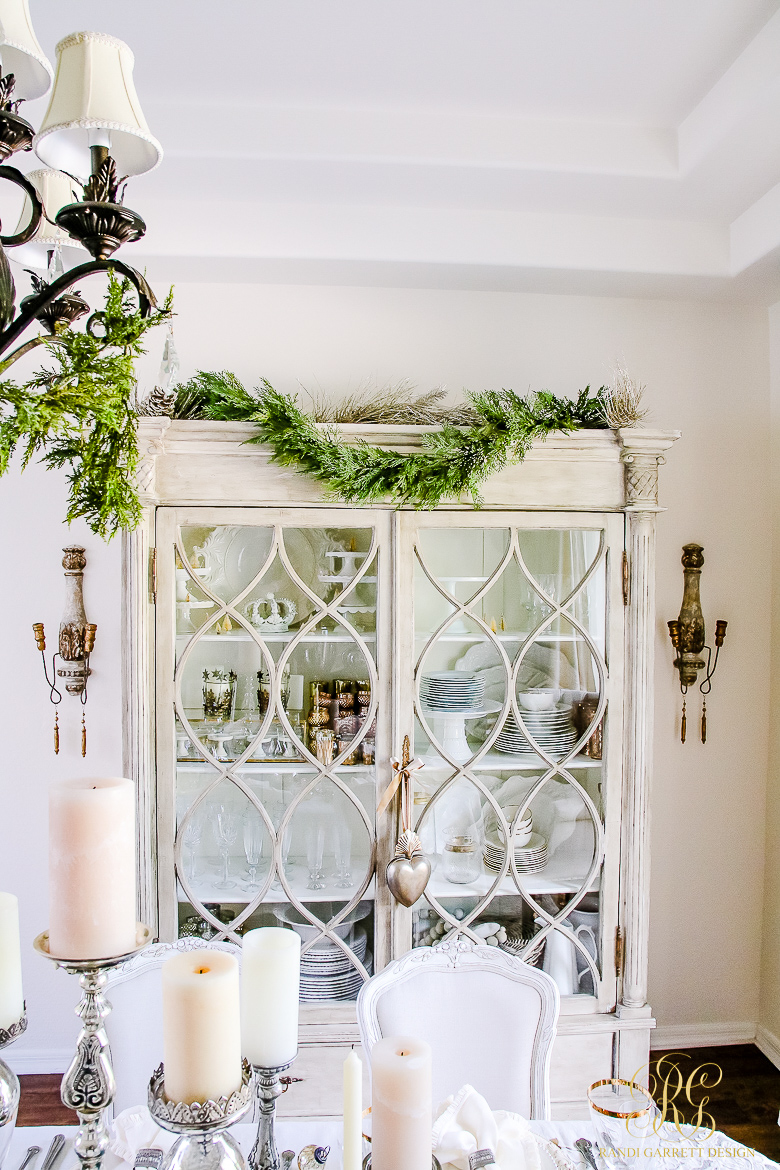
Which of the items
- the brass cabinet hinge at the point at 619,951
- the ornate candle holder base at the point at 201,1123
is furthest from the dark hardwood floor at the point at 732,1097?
the ornate candle holder base at the point at 201,1123

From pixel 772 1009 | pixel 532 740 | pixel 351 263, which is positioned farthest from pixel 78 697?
pixel 772 1009

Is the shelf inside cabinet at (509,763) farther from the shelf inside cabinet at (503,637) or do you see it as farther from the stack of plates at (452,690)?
the shelf inside cabinet at (503,637)

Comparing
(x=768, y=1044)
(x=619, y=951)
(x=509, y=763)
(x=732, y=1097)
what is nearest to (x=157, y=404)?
(x=509, y=763)

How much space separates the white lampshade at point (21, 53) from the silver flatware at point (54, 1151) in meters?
1.44

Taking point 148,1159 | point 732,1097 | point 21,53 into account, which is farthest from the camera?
point 732,1097

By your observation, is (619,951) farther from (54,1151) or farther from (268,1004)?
(268,1004)

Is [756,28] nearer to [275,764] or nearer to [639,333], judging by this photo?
[639,333]

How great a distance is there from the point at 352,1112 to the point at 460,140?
82.0 inches

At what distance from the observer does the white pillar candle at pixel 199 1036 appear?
23.7 inches

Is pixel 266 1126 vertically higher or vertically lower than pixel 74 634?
lower

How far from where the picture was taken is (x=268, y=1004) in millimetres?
735

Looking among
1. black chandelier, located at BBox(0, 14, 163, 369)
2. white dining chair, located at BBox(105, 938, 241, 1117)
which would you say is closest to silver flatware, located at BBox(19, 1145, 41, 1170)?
white dining chair, located at BBox(105, 938, 241, 1117)

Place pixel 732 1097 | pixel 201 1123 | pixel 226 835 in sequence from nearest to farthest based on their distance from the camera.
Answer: pixel 201 1123
pixel 226 835
pixel 732 1097

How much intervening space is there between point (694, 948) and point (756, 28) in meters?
2.57
